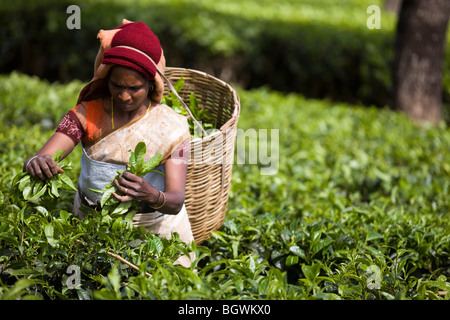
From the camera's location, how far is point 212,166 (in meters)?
2.37

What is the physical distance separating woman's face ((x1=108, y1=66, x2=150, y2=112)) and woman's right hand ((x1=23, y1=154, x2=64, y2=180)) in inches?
15.0

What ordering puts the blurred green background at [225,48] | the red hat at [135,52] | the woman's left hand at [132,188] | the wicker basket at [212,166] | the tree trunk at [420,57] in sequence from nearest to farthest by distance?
the woman's left hand at [132,188], the red hat at [135,52], the wicker basket at [212,166], the tree trunk at [420,57], the blurred green background at [225,48]

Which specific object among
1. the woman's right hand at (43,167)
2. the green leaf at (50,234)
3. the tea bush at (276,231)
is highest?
the woman's right hand at (43,167)

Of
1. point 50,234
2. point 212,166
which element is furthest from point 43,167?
point 212,166

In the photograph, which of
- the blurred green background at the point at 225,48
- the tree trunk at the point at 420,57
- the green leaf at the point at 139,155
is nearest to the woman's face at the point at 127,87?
the green leaf at the point at 139,155

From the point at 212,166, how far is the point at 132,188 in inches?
21.8

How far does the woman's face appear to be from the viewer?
204 centimetres

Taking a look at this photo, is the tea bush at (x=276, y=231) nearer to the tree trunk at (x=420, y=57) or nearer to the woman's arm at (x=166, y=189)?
the woman's arm at (x=166, y=189)

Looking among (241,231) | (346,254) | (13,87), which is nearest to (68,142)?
(241,231)

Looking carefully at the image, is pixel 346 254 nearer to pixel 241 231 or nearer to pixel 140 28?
pixel 241 231

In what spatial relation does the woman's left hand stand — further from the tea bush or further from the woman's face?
the woman's face

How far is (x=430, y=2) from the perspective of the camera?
554 cm

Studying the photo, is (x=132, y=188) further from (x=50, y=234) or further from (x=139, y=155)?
(x=50, y=234)

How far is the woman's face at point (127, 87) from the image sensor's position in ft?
6.70
